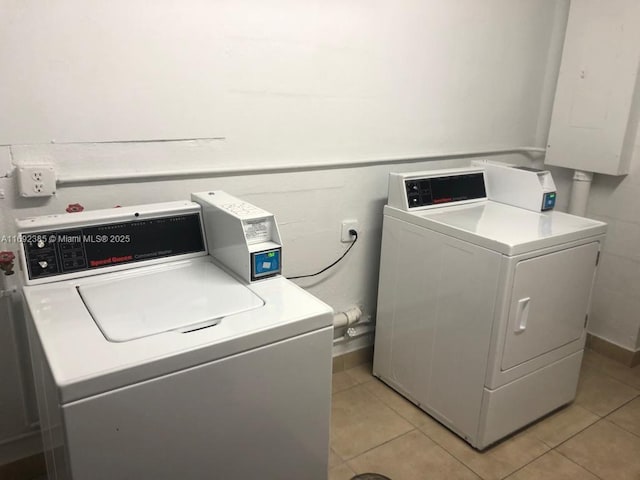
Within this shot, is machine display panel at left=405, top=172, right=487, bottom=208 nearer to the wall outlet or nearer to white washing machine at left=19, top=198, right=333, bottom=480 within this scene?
the wall outlet

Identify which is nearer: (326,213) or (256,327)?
(256,327)

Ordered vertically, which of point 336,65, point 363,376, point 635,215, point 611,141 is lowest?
point 363,376

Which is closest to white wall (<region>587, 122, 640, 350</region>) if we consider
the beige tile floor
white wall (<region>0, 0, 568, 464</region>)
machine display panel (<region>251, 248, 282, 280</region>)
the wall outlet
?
the beige tile floor

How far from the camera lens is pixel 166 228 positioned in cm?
164

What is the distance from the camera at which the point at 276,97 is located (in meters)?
2.07

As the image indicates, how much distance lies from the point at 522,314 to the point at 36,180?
5.91 ft

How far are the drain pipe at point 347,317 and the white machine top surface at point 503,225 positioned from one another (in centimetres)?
53

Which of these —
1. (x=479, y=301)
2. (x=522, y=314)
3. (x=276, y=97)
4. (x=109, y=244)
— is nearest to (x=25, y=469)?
(x=109, y=244)

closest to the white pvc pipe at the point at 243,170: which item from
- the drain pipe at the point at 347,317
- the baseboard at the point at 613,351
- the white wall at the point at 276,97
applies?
the white wall at the point at 276,97

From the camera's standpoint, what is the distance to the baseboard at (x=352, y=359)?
2648mm

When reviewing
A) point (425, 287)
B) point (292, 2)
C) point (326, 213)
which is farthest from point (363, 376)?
point (292, 2)

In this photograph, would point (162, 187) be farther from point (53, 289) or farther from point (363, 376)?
point (363, 376)

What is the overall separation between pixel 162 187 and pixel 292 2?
884mm

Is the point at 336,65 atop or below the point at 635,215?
atop
